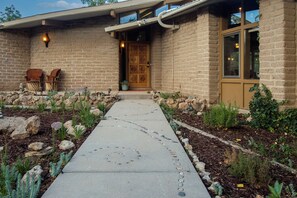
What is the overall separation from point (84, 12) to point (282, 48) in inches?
266

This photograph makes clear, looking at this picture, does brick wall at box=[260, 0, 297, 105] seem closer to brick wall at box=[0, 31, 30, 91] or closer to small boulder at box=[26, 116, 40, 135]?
small boulder at box=[26, 116, 40, 135]

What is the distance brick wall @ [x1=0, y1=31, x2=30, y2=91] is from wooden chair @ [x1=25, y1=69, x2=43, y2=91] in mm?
447

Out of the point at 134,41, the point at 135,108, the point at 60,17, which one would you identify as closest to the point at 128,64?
the point at 134,41

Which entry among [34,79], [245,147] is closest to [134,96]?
[34,79]

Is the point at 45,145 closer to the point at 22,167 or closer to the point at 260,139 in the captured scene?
the point at 22,167

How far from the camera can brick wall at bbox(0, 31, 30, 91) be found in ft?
33.6

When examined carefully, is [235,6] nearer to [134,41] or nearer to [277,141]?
[277,141]

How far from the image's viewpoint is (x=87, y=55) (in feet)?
33.7

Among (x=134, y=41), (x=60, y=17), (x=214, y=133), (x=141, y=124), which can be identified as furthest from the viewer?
(x=134, y=41)

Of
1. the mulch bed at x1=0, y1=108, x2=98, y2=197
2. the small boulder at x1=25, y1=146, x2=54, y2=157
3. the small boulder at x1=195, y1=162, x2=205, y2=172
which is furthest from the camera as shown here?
the small boulder at x1=25, y1=146, x2=54, y2=157

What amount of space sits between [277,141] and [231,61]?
10.4ft

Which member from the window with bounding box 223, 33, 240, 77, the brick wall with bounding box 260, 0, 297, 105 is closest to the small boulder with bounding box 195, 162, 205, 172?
the brick wall with bounding box 260, 0, 297, 105

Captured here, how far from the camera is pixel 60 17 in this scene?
941 cm

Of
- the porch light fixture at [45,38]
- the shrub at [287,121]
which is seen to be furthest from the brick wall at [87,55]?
the shrub at [287,121]
